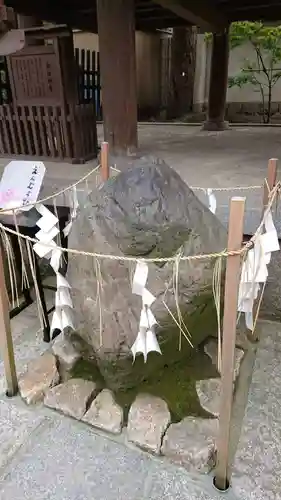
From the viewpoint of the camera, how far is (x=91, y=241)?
6.32 ft

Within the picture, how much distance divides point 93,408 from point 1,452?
443mm

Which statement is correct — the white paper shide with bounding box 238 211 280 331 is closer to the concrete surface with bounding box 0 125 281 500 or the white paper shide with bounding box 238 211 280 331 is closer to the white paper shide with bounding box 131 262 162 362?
the white paper shide with bounding box 131 262 162 362

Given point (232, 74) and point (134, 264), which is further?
point (232, 74)

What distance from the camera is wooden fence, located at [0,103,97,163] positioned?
3.87m

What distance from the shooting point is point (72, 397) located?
2.02 m

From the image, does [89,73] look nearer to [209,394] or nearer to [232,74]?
[232,74]

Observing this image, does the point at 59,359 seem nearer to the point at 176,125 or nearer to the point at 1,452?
the point at 1,452

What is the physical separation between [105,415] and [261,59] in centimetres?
859

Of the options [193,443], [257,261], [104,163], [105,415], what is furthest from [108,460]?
[104,163]

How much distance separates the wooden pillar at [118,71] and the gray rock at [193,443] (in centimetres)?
251

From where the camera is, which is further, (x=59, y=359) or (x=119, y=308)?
(x=59, y=359)

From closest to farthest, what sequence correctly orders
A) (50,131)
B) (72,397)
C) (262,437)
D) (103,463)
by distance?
1. (103,463)
2. (262,437)
3. (72,397)
4. (50,131)

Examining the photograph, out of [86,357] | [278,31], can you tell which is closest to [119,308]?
[86,357]

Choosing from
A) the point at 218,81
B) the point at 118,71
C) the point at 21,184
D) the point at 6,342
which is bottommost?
the point at 6,342
